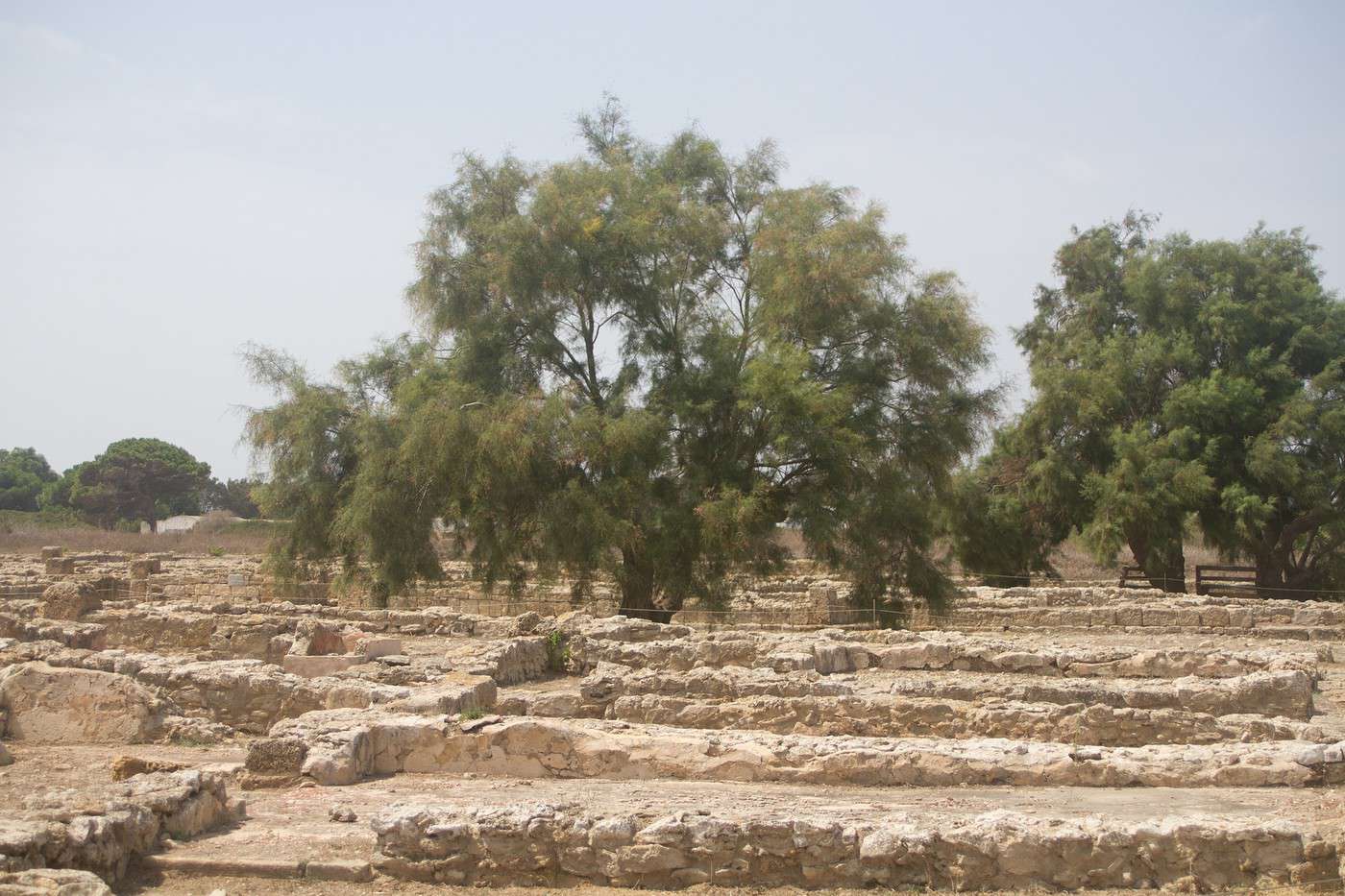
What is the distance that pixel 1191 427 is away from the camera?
2972 cm

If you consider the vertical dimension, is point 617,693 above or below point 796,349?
below

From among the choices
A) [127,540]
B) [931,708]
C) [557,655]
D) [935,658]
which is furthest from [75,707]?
[127,540]

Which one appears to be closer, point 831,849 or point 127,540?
point 831,849

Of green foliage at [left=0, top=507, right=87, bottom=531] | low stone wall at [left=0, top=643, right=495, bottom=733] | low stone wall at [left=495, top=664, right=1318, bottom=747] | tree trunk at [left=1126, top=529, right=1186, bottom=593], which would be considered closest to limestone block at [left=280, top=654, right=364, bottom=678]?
low stone wall at [left=0, top=643, right=495, bottom=733]

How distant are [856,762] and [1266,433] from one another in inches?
964

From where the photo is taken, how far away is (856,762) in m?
8.64

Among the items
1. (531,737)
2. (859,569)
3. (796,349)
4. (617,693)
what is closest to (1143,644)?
(859,569)

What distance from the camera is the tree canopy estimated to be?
28812 mm

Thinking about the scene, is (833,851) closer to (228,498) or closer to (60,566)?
(60,566)

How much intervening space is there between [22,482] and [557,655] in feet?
265

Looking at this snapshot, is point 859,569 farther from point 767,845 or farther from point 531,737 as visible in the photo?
point 767,845

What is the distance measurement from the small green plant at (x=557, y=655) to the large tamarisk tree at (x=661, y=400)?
14.0 feet

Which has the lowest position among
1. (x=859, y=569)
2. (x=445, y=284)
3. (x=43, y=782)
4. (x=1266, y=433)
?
(x=43, y=782)

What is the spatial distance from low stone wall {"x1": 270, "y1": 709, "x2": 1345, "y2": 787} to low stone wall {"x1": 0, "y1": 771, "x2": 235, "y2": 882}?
4.35ft
